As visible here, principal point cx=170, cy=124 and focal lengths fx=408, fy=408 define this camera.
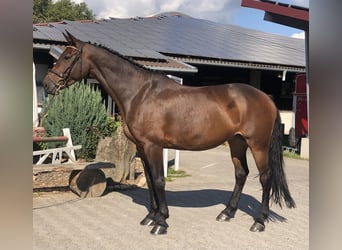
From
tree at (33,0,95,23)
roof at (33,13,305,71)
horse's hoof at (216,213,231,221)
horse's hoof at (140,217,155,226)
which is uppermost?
tree at (33,0,95,23)

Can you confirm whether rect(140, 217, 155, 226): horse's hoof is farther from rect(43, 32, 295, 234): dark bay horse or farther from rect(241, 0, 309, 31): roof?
rect(241, 0, 309, 31): roof

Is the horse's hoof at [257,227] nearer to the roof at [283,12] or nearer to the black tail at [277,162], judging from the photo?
the black tail at [277,162]

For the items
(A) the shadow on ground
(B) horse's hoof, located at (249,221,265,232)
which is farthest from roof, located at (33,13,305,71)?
(B) horse's hoof, located at (249,221,265,232)

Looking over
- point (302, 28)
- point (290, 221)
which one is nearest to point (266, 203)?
point (290, 221)

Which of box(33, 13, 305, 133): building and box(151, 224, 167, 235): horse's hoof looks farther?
box(33, 13, 305, 133): building

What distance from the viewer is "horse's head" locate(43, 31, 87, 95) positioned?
4.37m

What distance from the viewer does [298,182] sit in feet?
27.0

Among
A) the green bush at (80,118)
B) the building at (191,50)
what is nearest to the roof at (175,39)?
the building at (191,50)

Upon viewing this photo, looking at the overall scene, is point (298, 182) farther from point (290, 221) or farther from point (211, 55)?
point (211, 55)

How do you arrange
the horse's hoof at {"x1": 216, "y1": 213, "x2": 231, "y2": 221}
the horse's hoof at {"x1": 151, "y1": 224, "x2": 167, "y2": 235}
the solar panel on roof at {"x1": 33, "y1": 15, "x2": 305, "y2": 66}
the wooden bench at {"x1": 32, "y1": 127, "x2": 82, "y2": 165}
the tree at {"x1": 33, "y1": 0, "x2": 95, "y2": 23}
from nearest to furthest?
the horse's hoof at {"x1": 151, "y1": 224, "x2": 167, "y2": 235}
the horse's hoof at {"x1": 216, "y1": 213, "x2": 231, "y2": 221}
the wooden bench at {"x1": 32, "y1": 127, "x2": 82, "y2": 165}
the solar panel on roof at {"x1": 33, "y1": 15, "x2": 305, "y2": 66}
the tree at {"x1": 33, "y1": 0, "x2": 95, "y2": 23}

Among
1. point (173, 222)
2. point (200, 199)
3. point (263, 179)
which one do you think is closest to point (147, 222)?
point (173, 222)

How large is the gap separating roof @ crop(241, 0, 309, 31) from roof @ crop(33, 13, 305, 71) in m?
2.97

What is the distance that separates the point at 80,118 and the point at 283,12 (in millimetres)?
5516
